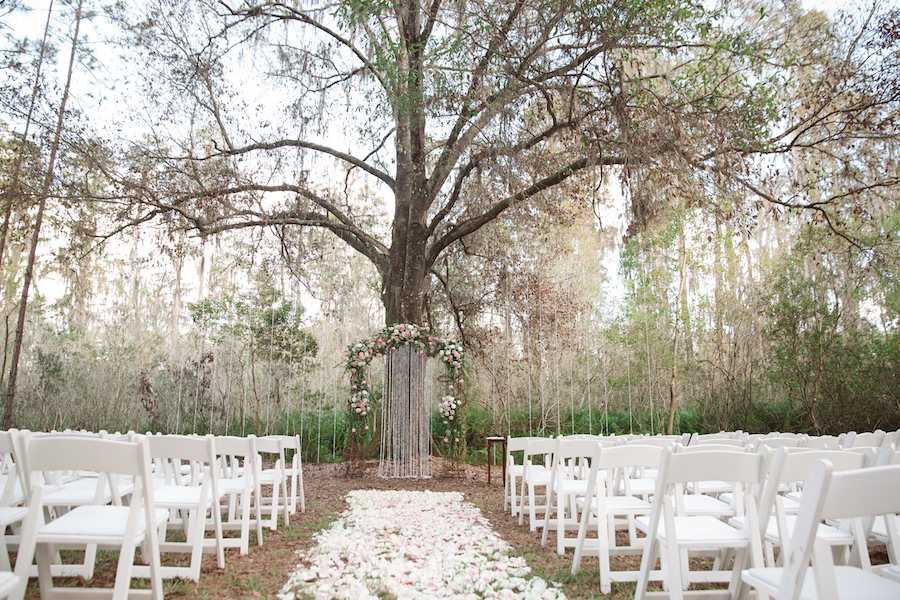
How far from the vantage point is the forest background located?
6750mm

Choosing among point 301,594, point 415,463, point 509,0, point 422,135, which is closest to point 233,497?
point 301,594

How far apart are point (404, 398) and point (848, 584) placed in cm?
698

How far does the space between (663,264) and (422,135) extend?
15.6 feet

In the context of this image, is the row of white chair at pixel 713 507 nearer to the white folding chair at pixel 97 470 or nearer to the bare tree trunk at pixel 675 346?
the white folding chair at pixel 97 470

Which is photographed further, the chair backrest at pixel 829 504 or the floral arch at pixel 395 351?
the floral arch at pixel 395 351

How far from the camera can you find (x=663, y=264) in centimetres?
1045

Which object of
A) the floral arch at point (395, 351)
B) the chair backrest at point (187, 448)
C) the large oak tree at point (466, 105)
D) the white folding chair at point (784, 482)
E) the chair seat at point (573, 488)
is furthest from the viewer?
the floral arch at point (395, 351)

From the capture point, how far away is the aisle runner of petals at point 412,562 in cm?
301

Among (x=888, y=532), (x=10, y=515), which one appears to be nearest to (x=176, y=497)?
(x=10, y=515)

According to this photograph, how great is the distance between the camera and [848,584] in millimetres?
1747

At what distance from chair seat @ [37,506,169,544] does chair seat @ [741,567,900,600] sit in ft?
7.28

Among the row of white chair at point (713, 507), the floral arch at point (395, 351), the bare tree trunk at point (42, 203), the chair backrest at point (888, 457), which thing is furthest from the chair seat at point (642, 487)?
the bare tree trunk at point (42, 203)

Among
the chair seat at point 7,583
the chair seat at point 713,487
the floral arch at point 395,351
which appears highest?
the floral arch at point 395,351

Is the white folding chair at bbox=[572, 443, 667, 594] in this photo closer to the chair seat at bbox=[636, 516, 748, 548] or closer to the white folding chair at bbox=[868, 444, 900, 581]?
the chair seat at bbox=[636, 516, 748, 548]
